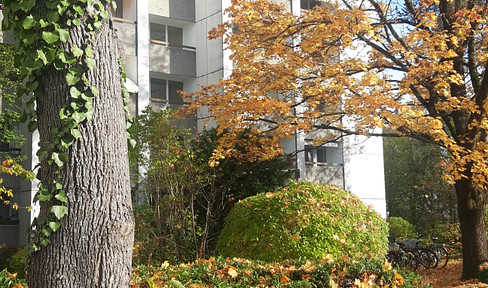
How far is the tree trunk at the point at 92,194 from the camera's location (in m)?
4.51

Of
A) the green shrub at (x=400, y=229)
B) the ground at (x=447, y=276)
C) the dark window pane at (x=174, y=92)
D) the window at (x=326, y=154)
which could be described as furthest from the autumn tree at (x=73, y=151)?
the green shrub at (x=400, y=229)

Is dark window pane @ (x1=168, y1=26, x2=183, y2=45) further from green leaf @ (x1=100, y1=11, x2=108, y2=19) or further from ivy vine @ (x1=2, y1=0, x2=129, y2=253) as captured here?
ivy vine @ (x1=2, y1=0, x2=129, y2=253)

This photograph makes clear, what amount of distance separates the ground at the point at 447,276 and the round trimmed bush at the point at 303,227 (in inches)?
145

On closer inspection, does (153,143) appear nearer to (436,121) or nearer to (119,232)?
(436,121)

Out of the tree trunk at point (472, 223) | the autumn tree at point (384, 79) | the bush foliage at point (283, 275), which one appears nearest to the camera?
the bush foliage at point (283, 275)

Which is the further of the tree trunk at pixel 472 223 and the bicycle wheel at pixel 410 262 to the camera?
the bicycle wheel at pixel 410 262

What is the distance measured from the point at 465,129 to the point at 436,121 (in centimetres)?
291

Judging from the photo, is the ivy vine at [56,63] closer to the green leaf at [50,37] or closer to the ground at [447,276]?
the green leaf at [50,37]

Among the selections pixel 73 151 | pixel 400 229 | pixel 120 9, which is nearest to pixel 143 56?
Result: pixel 120 9

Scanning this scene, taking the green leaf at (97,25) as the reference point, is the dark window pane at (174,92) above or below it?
above

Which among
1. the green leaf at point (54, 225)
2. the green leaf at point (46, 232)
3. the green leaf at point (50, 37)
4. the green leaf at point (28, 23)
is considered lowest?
the green leaf at point (46, 232)

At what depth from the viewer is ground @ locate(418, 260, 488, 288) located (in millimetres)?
13977

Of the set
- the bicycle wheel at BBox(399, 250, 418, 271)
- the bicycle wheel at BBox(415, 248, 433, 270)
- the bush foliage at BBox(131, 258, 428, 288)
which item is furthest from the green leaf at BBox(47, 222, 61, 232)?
the bicycle wheel at BBox(415, 248, 433, 270)

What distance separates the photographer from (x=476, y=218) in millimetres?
13836
